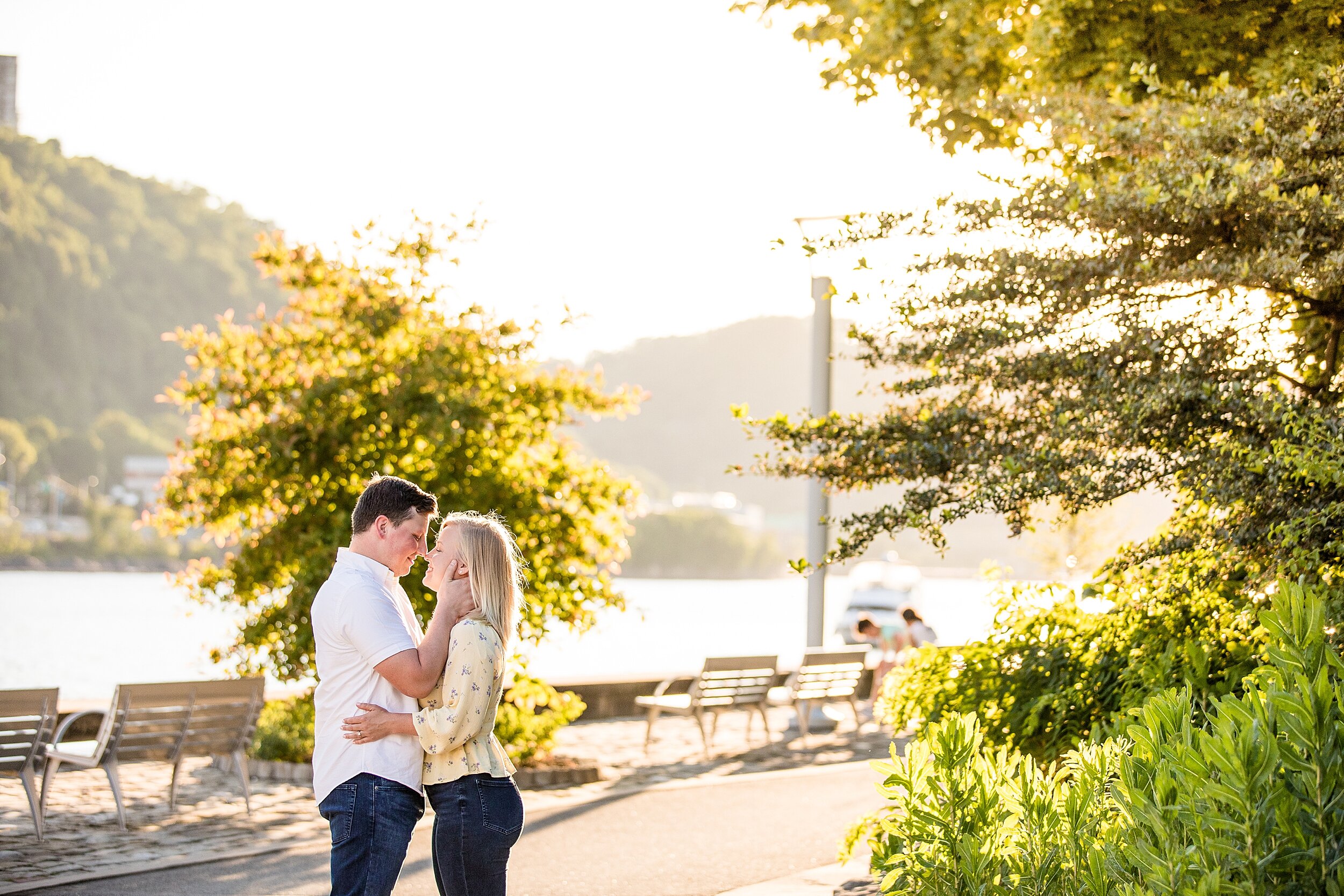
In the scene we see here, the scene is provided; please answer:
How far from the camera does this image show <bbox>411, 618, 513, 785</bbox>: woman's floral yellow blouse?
3867mm

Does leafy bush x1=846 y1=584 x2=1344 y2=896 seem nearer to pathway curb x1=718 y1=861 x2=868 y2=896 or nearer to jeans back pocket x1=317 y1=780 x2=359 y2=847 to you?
jeans back pocket x1=317 y1=780 x2=359 y2=847

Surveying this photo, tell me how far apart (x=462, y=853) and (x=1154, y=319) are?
4331mm

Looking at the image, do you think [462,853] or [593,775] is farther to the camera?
[593,775]

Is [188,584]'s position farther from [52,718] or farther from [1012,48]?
[1012,48]

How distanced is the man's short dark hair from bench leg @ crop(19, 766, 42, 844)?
521 cm

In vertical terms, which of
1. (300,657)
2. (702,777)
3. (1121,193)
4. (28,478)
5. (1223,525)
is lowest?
(702,777)

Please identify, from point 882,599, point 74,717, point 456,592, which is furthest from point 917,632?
point 882,599

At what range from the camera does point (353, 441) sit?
1079cm

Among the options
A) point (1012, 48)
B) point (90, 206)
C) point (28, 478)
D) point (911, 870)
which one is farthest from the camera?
point (90, 206)

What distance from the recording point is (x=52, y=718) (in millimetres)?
8648

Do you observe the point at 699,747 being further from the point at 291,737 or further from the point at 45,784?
the point at 45,784

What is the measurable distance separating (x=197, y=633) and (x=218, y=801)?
188 ft

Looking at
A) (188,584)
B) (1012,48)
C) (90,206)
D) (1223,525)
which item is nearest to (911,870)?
(1223,525)

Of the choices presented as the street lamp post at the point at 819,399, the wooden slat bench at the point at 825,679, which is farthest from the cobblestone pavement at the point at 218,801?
the street lamp post at the point at 819,399
